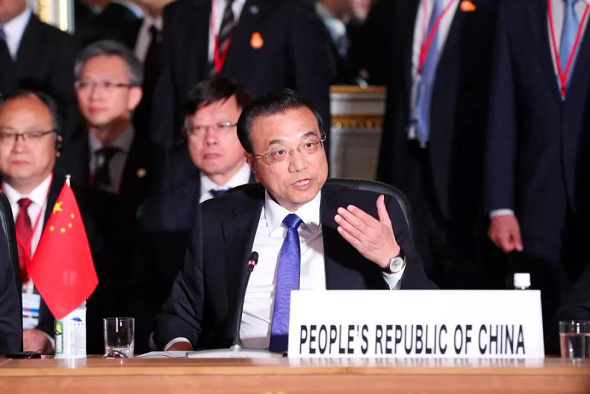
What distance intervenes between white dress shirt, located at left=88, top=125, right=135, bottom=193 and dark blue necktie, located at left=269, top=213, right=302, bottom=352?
2.08 m

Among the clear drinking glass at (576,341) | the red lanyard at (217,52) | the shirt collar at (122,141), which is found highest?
the red lanyard at (217,52)

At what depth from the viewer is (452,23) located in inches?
196

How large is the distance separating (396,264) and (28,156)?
198 cm

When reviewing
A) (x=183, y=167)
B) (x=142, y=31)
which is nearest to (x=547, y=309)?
(x=183, y=167)

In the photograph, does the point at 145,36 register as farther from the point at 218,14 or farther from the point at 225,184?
the point at 225,184

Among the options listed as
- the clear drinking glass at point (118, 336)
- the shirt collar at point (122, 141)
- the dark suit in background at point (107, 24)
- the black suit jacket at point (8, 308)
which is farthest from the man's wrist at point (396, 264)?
the dark suit in background at point (107, 24)

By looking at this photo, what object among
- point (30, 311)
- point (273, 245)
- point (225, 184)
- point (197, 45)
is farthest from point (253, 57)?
point (273, 245)

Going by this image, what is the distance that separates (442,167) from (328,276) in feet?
5.54

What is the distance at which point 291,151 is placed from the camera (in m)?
3.47

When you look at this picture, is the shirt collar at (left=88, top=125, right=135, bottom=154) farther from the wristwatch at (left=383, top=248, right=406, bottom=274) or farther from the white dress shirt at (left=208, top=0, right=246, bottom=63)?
the wristwatch at (left=383, top=248, right=406, bottom=274)

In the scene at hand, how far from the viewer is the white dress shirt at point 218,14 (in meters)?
5.32

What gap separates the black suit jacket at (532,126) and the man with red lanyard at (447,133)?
0.30m

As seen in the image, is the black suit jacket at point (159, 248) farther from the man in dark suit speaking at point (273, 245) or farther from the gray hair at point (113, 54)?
the gray hair at point (113, 54)

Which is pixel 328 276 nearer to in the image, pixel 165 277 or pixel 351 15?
pixel 165 277
